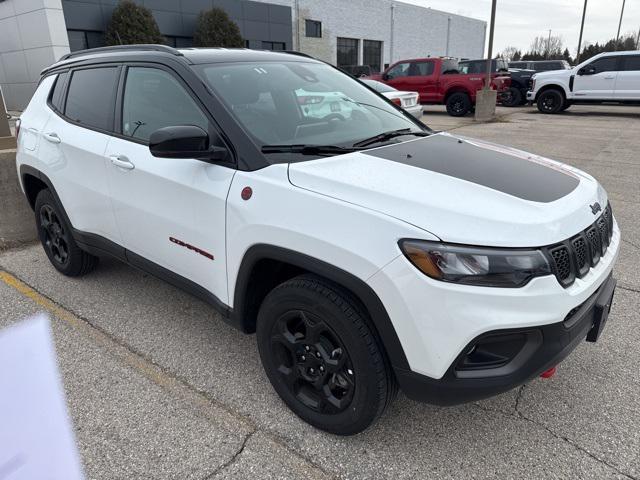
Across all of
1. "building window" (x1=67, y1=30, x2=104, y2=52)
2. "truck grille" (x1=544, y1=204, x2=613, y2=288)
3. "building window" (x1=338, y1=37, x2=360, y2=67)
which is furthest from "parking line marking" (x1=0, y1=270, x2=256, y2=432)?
"building window" (x1=338, y1=37, x2=360, y2=67)

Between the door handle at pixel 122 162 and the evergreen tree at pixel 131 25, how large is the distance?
750 inches

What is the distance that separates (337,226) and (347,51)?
39.1 m

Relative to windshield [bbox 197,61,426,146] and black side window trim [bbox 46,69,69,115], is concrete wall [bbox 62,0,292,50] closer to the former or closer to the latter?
black side window trim [bbox 46,69,69,115]

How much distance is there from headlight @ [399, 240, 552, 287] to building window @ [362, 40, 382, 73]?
40515 millimetres

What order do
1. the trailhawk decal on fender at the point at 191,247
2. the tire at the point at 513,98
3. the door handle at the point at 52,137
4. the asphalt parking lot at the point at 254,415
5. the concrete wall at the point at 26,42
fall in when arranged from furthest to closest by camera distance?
1. the tire at the point at 513,98
2. the concrete wall at the point at 26,42
3. the door handle at the point at 52,137
4. the trailhawk decal on fender at the point at 191,247
5. the asphalt parking lot at the point at 254,415

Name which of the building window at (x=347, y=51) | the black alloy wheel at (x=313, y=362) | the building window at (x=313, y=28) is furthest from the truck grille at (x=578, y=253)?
the building window at (x=347, y=51)

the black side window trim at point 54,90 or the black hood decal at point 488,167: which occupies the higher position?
the black side window trim at point 54,90

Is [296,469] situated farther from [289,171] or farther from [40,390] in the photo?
[40,390]

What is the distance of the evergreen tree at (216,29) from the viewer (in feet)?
76.5

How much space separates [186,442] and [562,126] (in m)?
14.8

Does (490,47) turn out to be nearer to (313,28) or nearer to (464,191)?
(464,191)

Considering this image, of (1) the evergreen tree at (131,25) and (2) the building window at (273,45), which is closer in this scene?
(1) the evergreen tree at (131,25)

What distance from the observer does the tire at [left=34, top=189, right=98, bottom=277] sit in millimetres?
3938

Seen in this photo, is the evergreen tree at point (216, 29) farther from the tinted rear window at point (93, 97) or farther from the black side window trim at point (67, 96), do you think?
the tinted rear window at point (93, 97)
